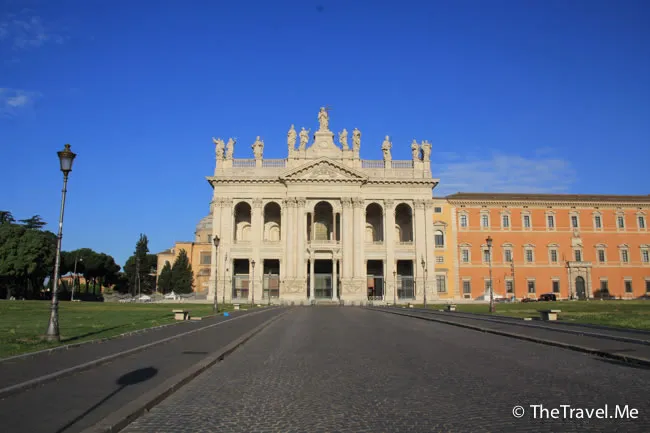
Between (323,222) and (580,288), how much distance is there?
3785 cm

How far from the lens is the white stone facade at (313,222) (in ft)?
218

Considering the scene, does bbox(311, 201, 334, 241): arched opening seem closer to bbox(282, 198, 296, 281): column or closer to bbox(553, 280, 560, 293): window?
bbox(282, 198, 296, 281): column

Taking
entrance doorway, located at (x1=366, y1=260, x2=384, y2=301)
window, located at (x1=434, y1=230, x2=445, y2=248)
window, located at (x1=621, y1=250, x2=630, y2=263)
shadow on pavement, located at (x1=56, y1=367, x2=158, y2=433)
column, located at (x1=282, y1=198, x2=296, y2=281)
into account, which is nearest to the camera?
shadow on pavement, located at (x1=56, y1=367, x2=158, y2=433)

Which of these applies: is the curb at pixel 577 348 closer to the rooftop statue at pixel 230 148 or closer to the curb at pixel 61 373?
the curb at pixel 61 373

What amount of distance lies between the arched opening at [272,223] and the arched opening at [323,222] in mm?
5052

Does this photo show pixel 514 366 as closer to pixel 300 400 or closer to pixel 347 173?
pixel 300 400

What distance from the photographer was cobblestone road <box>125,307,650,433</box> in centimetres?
615

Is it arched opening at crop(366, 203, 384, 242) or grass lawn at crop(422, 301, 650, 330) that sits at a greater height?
arched opening at crop(366, 203, 384, 242)

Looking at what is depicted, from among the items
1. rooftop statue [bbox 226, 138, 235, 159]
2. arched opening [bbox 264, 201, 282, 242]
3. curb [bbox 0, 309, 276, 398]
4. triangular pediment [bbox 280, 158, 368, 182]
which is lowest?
curb [bbox 0, 309, 276, 398]

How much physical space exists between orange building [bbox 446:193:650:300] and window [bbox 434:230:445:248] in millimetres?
1967

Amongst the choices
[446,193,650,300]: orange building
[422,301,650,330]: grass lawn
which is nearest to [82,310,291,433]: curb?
[422,301,650,330]: grass lawn

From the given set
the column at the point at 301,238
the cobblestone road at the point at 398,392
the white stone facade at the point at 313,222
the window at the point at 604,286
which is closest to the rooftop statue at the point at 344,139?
the white stone facade at the point at 313,222

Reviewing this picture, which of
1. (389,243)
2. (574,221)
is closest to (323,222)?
(389,243)

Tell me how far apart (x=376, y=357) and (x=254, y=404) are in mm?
5565
